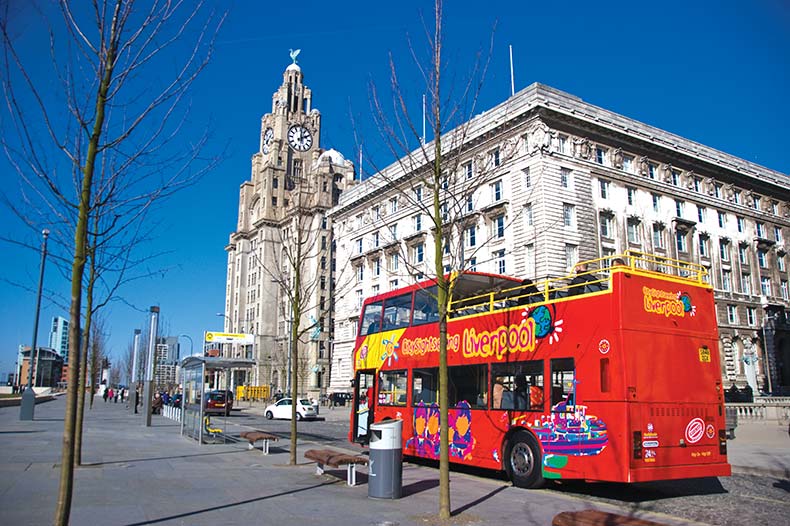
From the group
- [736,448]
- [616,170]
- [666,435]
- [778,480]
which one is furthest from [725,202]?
[666,435]

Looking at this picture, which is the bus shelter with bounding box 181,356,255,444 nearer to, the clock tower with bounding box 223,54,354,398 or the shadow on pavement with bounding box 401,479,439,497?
the shadow on pavement with bounding box 401,479,439,497

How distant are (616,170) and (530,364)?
142 ft

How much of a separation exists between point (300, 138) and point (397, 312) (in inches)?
3844

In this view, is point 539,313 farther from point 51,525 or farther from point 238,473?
point 51,525

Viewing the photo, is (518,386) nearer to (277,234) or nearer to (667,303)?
(667,303)

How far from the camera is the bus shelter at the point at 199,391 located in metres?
20.5

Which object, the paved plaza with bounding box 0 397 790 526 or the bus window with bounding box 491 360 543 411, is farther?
the bus window with bounding box 491 360 543 411

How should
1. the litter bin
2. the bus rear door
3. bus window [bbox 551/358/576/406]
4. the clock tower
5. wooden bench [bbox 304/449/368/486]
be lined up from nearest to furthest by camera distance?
the litter bin → bus window [bbox 551/358/576/406] → wooden bench [bbox 304/449/368/486] → the bus rear door → the clock tower

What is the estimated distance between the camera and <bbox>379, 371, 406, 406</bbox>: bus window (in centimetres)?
1683

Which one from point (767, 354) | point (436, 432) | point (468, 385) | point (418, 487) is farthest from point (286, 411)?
point (767, 354)

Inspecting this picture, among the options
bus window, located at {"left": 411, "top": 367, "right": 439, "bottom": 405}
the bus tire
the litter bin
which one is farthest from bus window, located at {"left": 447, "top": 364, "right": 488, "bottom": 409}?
the litter bin

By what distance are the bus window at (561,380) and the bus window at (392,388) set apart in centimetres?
554

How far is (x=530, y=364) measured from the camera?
12.5m

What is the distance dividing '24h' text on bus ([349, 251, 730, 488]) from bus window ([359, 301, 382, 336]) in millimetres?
3865
